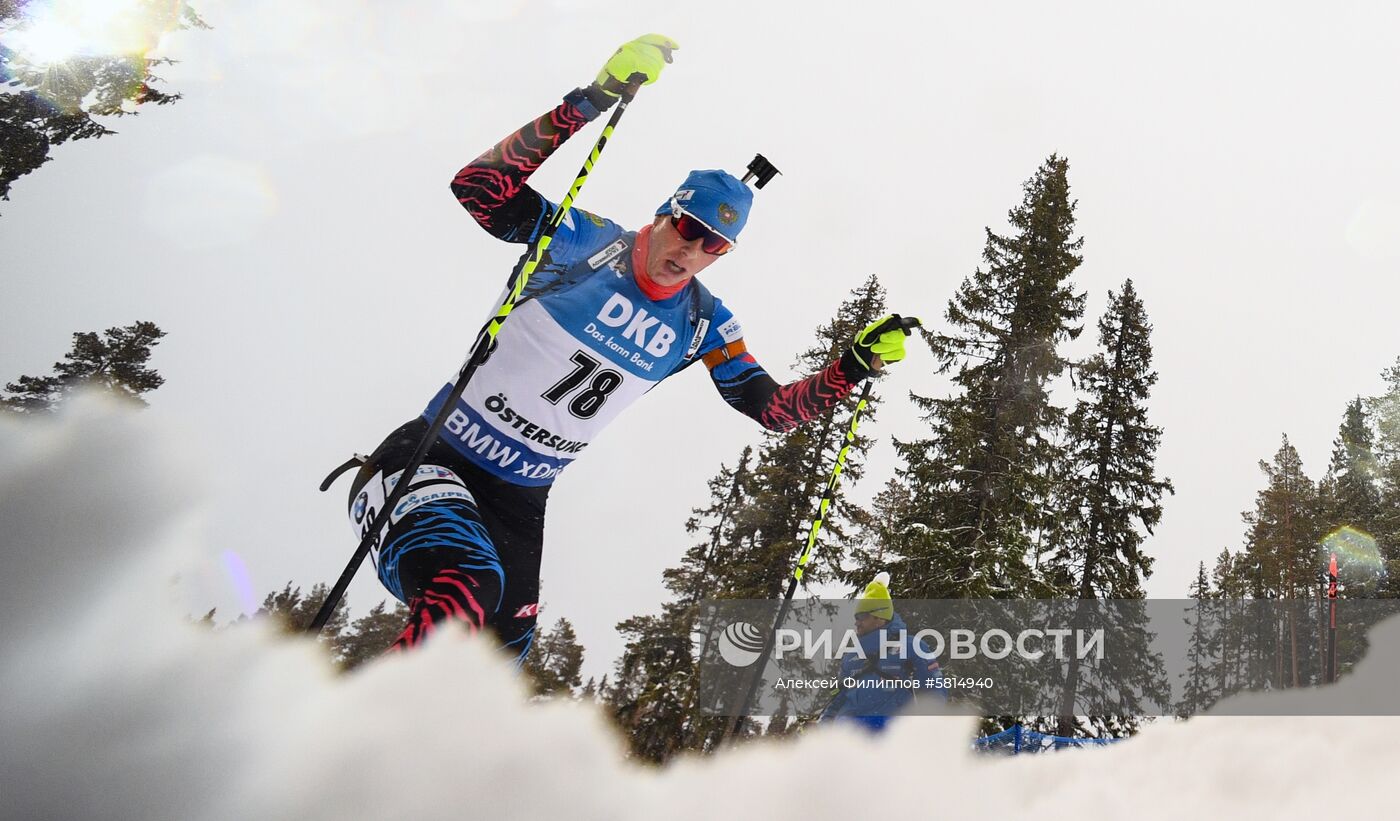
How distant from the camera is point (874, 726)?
7.52 m

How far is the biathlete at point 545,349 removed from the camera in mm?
3992

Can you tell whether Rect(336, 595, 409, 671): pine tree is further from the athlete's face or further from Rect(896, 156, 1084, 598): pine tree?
the athlete's face

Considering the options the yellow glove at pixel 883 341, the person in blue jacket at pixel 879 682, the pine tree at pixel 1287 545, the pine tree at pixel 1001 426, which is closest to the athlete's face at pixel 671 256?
the yellow glove at pixel 883 341

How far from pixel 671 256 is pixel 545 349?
88cm

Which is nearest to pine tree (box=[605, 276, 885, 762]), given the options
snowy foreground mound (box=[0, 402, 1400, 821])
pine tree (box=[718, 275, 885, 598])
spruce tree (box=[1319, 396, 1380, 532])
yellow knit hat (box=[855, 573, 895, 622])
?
pine tree (box=[718, 275, 885, 598])

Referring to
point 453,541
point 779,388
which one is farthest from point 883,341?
point 453,541

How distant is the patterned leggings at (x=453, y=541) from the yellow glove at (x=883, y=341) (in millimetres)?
2191

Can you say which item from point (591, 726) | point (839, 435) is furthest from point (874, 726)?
point (839, 435)

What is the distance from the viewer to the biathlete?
13.1 ft

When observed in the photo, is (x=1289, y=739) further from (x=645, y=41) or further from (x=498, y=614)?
(x=645, y=41)

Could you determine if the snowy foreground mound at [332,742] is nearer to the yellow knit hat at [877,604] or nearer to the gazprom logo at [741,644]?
the yellow knit hat at [877,604]

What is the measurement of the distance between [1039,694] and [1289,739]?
49.4ft

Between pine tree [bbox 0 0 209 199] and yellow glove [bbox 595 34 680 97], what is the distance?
59.1 feet

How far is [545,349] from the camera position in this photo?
14.0 ft
